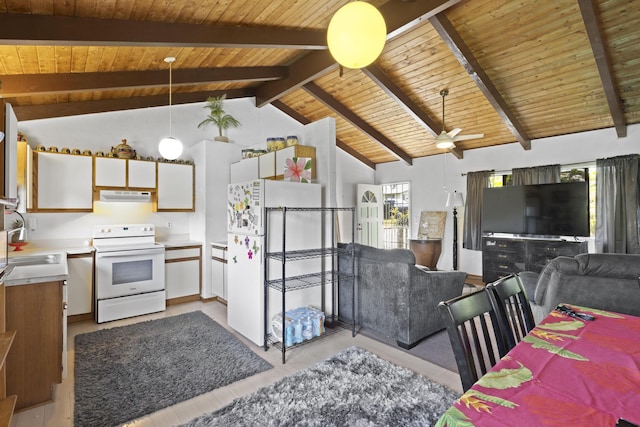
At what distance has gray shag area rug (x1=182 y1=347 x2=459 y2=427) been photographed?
197 centimetres

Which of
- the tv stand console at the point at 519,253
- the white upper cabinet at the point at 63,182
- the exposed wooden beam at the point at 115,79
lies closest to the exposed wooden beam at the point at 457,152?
the tv stand console at the point at 519,253

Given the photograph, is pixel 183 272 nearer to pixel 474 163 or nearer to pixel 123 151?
pixel 123 151

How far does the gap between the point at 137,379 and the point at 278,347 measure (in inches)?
47.2

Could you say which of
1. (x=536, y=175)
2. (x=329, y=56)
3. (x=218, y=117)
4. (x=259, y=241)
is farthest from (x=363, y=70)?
(x=536, y=175)

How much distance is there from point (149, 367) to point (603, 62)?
5736 mm

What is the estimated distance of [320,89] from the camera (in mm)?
5746

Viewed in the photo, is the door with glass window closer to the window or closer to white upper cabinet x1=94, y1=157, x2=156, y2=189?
the window

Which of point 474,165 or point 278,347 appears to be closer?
point 278,347

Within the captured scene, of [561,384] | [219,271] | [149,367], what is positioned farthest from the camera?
[219,271]

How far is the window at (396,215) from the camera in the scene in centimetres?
768

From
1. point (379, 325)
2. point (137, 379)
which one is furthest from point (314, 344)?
point (137, 379)

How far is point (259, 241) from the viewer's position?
10.2 ft

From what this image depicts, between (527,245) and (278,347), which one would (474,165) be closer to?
(527,245)

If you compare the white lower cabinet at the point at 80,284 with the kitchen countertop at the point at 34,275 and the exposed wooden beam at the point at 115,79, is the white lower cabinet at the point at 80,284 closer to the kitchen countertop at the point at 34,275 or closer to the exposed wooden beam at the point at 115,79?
the kitchen countertop at the point at 34,275
